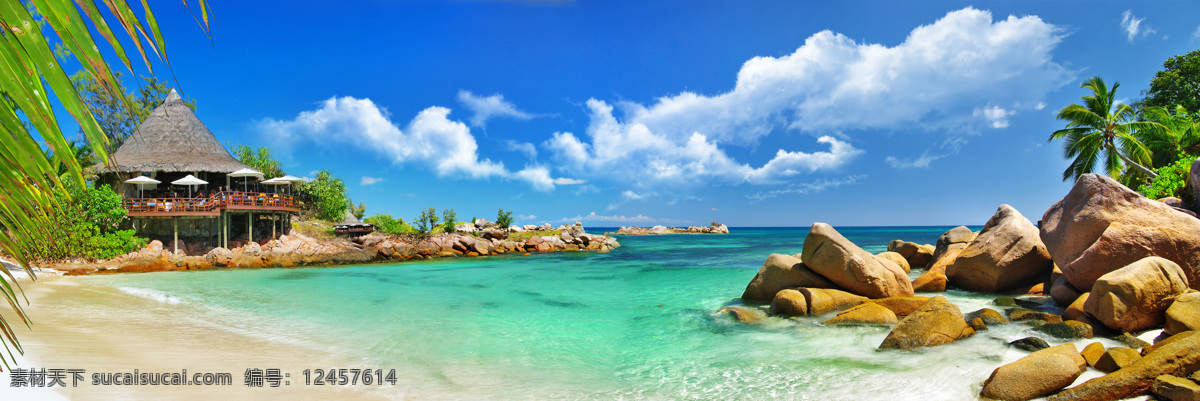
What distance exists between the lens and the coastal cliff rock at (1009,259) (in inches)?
483

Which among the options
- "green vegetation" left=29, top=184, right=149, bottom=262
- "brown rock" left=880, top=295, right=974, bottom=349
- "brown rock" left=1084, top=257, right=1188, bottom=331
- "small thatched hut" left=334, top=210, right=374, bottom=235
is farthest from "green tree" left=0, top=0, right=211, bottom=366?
"small thatched hut" left=334, top=210, right=374, bottom=235

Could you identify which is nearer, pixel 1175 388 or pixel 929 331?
pixel 1175 388

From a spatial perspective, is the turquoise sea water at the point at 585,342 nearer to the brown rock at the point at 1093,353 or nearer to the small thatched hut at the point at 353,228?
the brown rock at the point at 1093,353

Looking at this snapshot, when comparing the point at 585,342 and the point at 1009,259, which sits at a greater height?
the point at 1009,259

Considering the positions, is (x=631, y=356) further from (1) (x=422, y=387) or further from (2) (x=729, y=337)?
(1) (x=422, y=387)

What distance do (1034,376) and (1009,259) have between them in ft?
27.3

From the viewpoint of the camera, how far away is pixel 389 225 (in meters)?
42.0

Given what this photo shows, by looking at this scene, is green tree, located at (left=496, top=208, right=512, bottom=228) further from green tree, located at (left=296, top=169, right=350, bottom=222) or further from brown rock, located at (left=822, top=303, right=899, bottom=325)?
brown rock, located at (left=822, top=303, right=899, bottom=325)

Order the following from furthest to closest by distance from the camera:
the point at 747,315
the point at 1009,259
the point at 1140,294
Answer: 1. the point at 1009,259
2. the point at 747,315
3. the point at 1140,294

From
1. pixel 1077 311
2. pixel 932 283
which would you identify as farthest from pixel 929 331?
pixel 932 283

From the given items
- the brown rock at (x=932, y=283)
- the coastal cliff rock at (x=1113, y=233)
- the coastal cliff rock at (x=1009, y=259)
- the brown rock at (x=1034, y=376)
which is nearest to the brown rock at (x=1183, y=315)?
the brown rock at (x=1034, y=376)

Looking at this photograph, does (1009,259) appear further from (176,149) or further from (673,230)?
(673,230)

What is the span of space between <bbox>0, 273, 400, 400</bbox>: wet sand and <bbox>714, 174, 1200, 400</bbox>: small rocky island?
296 inches

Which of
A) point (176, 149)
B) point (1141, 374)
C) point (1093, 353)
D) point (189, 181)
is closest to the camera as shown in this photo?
point (1141, 374)
